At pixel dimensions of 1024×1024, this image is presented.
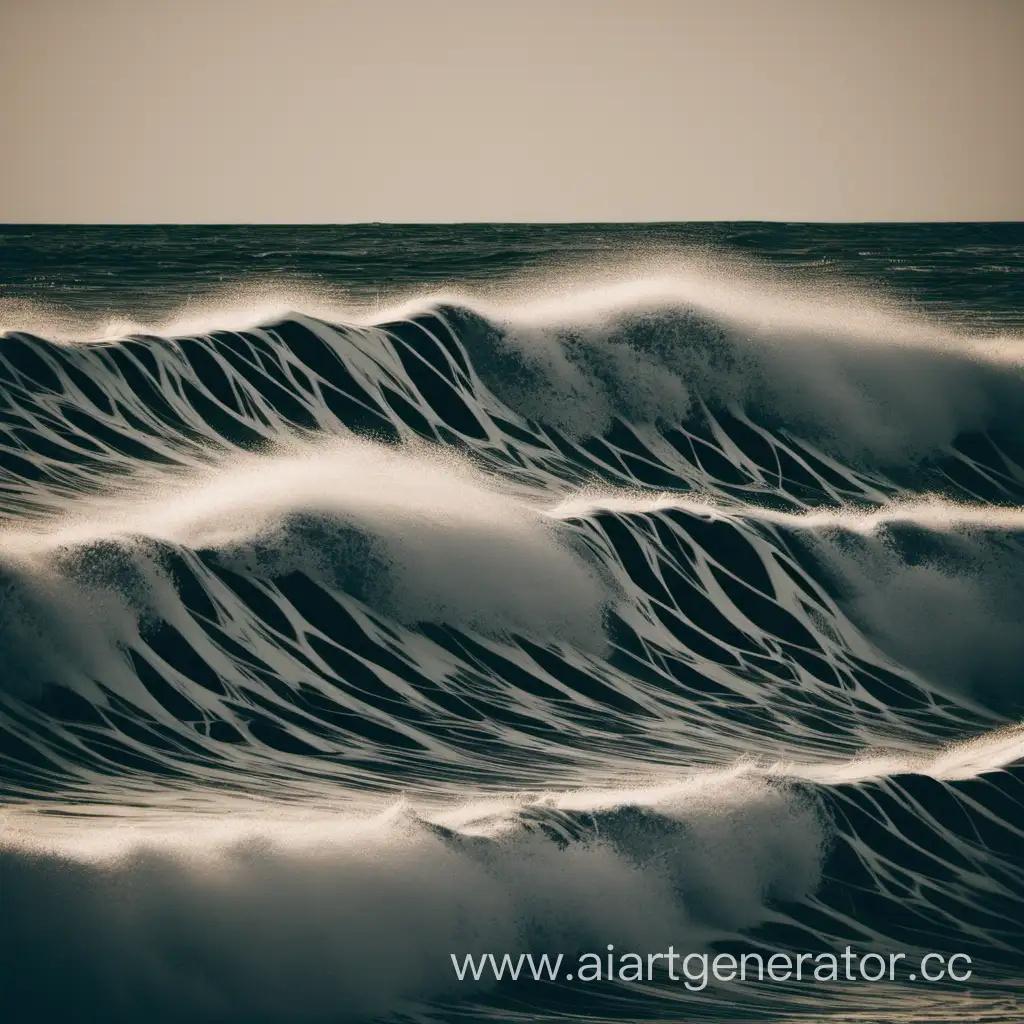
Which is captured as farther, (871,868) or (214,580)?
(214,580)

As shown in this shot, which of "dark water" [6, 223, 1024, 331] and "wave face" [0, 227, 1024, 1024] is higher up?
"dark water" [6, 223, 1024, 331]

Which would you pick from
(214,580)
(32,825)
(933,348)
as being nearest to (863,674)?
(933,348)

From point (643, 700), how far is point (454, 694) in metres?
0.89

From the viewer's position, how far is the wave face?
17.1 feet

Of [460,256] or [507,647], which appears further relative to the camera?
[460,256]

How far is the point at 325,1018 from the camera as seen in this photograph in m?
4.93

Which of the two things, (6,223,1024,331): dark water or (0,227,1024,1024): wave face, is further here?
(6,223,1024,331): dark water

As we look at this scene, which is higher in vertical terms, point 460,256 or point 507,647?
point 460,256

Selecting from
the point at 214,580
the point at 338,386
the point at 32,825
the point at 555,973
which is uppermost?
the point at 338,386

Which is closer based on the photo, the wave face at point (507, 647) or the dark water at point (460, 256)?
the wave face at point (507, 647)

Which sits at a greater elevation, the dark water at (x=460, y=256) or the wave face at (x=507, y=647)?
the dark water at (x=460, y=256)

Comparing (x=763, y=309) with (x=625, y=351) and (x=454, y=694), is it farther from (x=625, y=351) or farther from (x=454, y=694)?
(x=454, y=694)

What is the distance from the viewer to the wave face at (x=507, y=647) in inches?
205

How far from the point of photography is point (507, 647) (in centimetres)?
683
